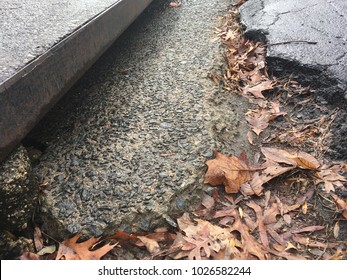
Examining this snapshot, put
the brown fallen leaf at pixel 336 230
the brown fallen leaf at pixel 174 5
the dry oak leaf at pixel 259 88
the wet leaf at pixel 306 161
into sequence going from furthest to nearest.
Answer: the brown fallen leaf at pixel 174 5 < the dry oak leaf at pixel 259 88 < the wet leaf at pixel 306 161 < the brown fallen leaf at pixel 336 230

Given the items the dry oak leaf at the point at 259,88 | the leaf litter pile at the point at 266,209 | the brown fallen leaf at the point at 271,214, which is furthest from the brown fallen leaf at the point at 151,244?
the dry oak leaf at the point at 259,88

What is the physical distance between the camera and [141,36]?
293 centimetres

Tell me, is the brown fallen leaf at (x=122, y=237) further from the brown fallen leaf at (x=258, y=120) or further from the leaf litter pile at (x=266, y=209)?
the brown fallen leaf at (x=258, y=120)

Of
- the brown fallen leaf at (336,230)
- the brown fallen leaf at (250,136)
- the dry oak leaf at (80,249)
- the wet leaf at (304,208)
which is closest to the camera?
the dry oak leaf at (80,249)

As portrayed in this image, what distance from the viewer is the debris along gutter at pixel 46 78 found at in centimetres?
123

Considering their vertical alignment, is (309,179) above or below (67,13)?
below

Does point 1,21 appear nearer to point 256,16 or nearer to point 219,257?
point 219,257

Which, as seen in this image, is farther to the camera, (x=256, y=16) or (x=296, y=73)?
(x=256, y=16)

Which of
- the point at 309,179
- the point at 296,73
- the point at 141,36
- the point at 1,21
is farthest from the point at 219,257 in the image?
the point at 141,36

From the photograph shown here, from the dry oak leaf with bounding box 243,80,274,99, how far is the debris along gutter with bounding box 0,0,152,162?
1010 mm

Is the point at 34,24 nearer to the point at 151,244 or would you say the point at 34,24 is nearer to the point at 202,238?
the point at 151,244

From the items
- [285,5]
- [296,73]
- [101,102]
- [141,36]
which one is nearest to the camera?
[101,102]

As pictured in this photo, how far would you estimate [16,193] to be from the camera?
128 cm
